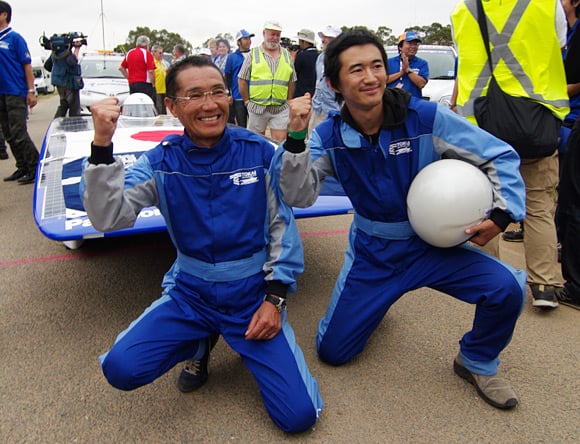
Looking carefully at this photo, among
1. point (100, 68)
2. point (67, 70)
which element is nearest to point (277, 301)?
point (67, 70)

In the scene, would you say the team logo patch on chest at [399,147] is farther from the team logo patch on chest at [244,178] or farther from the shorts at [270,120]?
the shorts at [270,120]

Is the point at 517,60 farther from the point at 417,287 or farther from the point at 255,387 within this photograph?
the point at 255,387

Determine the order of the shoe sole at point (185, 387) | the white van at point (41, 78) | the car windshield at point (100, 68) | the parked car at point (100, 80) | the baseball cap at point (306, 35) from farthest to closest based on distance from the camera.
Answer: the white van at point (41, 78) < the car windshield at point (100, 68) < the parked car at point (100, 80) < the baseball cap at point (306, 35) < the shoe sole at point (185, 387)

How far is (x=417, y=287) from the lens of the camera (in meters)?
2.42

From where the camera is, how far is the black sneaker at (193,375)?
2.26 meters

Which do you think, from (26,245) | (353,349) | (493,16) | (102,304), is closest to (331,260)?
(353,349)

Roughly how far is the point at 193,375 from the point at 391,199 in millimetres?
1223

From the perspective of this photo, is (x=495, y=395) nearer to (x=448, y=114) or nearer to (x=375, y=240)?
(x=375, y=240)

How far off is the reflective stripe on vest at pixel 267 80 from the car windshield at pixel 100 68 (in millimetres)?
6742

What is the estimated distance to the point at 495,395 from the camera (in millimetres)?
2158

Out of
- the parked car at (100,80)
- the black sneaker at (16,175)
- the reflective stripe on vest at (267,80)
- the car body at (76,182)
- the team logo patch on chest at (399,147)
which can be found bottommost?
the black sneaker at (16,175)

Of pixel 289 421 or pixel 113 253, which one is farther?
pixel 113 253

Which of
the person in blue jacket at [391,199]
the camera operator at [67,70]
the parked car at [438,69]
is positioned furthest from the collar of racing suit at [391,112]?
the camera operator at [67,70]

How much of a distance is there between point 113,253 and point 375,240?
2393 mm
